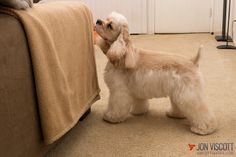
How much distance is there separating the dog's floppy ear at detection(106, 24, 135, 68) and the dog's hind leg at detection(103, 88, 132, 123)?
0.54ft

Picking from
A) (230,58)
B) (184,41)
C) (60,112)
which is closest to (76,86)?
(60,112)

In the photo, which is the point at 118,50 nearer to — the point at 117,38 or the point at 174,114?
the point at 117,38

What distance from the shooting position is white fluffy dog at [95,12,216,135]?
1.48m

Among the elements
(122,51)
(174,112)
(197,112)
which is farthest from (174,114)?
(122,51)

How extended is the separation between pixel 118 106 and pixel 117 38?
37 centimetres

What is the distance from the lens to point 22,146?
0.96 metres

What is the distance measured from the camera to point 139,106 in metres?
1.75

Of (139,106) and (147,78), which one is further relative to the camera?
Result: (139,106)

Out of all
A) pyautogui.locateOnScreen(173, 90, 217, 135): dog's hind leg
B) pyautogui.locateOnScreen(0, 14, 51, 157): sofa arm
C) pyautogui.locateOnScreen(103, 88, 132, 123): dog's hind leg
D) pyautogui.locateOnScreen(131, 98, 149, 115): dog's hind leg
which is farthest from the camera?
pyautogui.locateOnScreen(131, 98, 149, 115): dog's hind leg

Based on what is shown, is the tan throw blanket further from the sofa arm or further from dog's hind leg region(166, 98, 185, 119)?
dog's hind leg region(166, 98, 185, 119)

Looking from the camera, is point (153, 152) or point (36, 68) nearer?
point (36, 68)

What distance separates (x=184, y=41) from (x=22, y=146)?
3.02 metres

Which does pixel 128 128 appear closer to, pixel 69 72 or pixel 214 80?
pixel 69 72

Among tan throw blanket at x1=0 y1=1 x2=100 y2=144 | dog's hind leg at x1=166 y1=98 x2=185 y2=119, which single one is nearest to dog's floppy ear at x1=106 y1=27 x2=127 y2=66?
tan throw blanket at x1=0 y1=1 x2=100 y2=144
